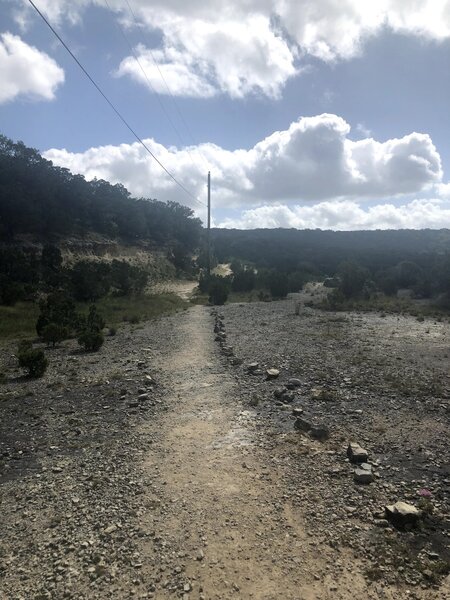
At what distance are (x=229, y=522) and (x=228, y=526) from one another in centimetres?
9

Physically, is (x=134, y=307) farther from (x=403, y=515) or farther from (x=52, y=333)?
(x=403, y=515)

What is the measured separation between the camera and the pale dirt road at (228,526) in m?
5.54

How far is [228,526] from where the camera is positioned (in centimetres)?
667

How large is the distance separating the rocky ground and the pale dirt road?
0.02 meters

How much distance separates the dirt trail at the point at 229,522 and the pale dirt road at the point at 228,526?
0.01m

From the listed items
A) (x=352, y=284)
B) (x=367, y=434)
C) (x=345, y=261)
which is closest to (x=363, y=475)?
(x=367, y=434)

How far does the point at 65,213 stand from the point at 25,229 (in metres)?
7.54

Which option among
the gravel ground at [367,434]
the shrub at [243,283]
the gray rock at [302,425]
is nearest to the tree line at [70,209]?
the shrub at [243,283]

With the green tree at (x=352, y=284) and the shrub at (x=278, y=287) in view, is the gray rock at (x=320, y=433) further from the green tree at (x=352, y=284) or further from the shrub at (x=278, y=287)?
the shrub at (x=278, y=287)

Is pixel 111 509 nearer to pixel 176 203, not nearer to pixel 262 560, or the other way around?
pixel 262 560

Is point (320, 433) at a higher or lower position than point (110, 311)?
higher

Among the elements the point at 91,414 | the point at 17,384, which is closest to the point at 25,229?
the point at 17,384

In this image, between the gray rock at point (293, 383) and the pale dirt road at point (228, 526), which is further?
the gray rock at point (293, 383)

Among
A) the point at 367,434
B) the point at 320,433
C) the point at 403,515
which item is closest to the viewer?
the point at 403,515
